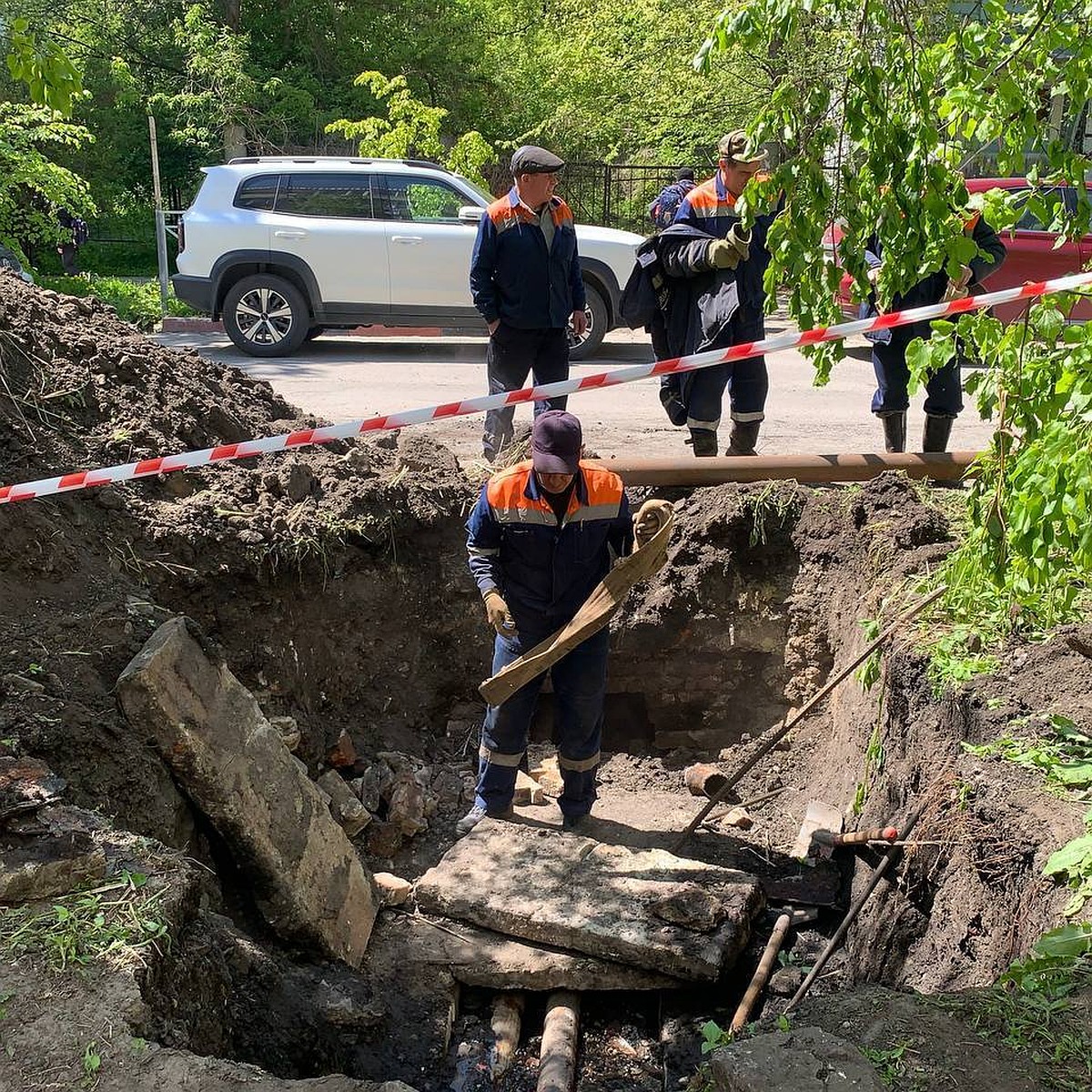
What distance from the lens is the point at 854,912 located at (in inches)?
177

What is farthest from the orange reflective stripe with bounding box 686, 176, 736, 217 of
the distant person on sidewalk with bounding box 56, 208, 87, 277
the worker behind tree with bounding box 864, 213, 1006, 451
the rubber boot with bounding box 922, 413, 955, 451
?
the distant person on sidewalk with bounding box 56, 208, 87, 277

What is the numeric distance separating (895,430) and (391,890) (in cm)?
455

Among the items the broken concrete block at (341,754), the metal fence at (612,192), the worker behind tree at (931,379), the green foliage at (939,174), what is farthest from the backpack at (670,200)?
the metal fence at (612,192)

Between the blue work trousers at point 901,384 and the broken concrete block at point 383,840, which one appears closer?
the broken concrete block at point 383,840

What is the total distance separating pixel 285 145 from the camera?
21641 mm

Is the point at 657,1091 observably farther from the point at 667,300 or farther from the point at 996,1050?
the point at 667,300

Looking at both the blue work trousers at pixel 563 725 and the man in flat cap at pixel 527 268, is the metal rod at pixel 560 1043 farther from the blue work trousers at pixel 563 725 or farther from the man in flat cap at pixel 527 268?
the man in flat cap at pixel 527 268

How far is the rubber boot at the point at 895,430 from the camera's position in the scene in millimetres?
7266

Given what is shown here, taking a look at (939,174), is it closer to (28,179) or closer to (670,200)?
(670,200)

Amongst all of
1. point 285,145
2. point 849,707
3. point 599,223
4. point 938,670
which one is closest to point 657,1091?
point 938,670

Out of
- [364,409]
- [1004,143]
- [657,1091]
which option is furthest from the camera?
[364,409]

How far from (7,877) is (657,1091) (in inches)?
95.2

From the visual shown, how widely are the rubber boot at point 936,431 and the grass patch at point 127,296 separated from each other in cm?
1069

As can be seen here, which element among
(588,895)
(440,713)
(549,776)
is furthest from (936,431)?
(588,895)
